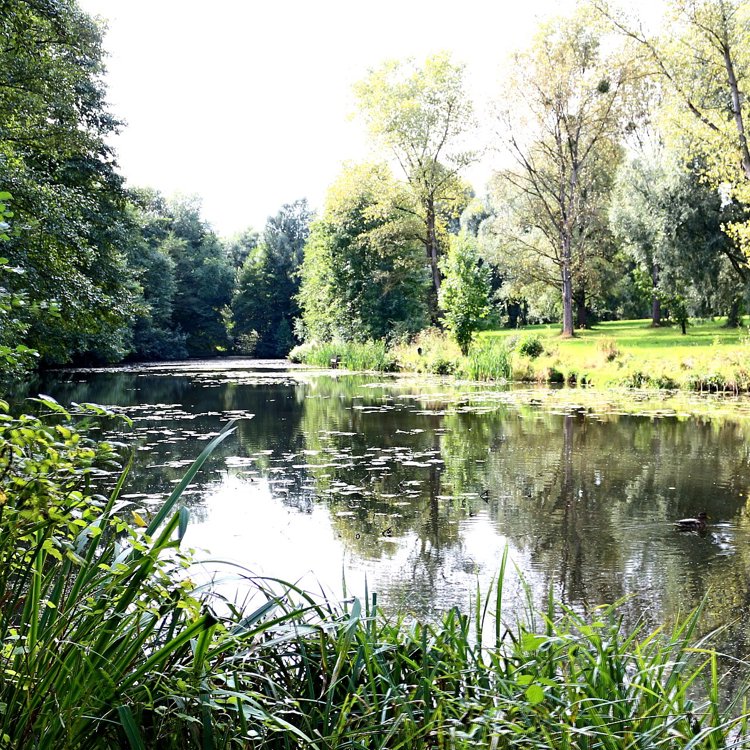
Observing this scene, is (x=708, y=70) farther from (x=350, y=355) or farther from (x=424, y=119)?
(x=350, y=355)

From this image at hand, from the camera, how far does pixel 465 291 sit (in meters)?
25.0

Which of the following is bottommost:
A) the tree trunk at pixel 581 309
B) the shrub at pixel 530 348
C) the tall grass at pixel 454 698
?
the tall grass at pixel 454 698

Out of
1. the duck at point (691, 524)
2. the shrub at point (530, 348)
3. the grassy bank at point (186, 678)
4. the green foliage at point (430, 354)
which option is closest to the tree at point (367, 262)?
the green foliage at point (430, 354)

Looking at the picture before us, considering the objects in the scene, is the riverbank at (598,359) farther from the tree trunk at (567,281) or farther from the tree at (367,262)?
the tree at (367,262)

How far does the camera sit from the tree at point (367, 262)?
111ft

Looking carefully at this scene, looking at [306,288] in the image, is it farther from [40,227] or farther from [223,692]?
[223,692]

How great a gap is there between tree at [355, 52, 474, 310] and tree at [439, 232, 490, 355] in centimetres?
784

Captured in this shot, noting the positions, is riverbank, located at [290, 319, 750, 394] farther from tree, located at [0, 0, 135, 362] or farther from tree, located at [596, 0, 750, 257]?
tree, located at [0, 0, 135, 362]

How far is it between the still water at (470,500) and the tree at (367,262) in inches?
752

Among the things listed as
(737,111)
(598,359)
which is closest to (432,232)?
(598,359)

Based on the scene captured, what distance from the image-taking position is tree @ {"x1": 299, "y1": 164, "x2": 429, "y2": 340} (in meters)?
33.8

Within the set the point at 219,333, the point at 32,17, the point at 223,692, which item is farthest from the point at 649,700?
the point at 219,333

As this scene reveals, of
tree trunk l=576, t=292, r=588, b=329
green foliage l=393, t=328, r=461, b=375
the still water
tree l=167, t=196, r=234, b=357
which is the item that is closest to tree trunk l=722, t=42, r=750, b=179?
the still water

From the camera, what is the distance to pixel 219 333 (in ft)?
176
